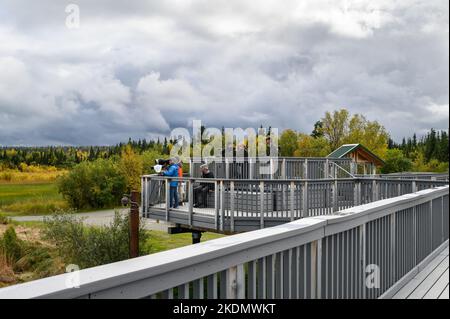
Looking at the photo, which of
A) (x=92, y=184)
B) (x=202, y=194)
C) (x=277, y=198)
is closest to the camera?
(x=277, y=198)

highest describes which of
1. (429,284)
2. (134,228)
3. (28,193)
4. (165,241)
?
(429,284)

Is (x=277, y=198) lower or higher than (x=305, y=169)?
lower

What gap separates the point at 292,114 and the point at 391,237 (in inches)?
2465

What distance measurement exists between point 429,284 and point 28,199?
30.9 meters

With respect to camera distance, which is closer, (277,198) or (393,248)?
(393,248)

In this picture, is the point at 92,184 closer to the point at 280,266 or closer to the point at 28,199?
the point at 28,199

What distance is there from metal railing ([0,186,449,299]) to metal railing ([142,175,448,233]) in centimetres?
724

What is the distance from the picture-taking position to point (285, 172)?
62.1 feet

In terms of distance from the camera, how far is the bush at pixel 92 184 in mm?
32312

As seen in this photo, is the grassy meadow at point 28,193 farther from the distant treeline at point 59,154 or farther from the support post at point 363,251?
the support post at point 363,251

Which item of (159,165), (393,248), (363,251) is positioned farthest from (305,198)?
(363,251)

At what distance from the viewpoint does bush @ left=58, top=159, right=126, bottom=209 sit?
32.3 meters

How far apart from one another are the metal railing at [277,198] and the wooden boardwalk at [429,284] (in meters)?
6.25

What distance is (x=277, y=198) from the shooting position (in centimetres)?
1358
